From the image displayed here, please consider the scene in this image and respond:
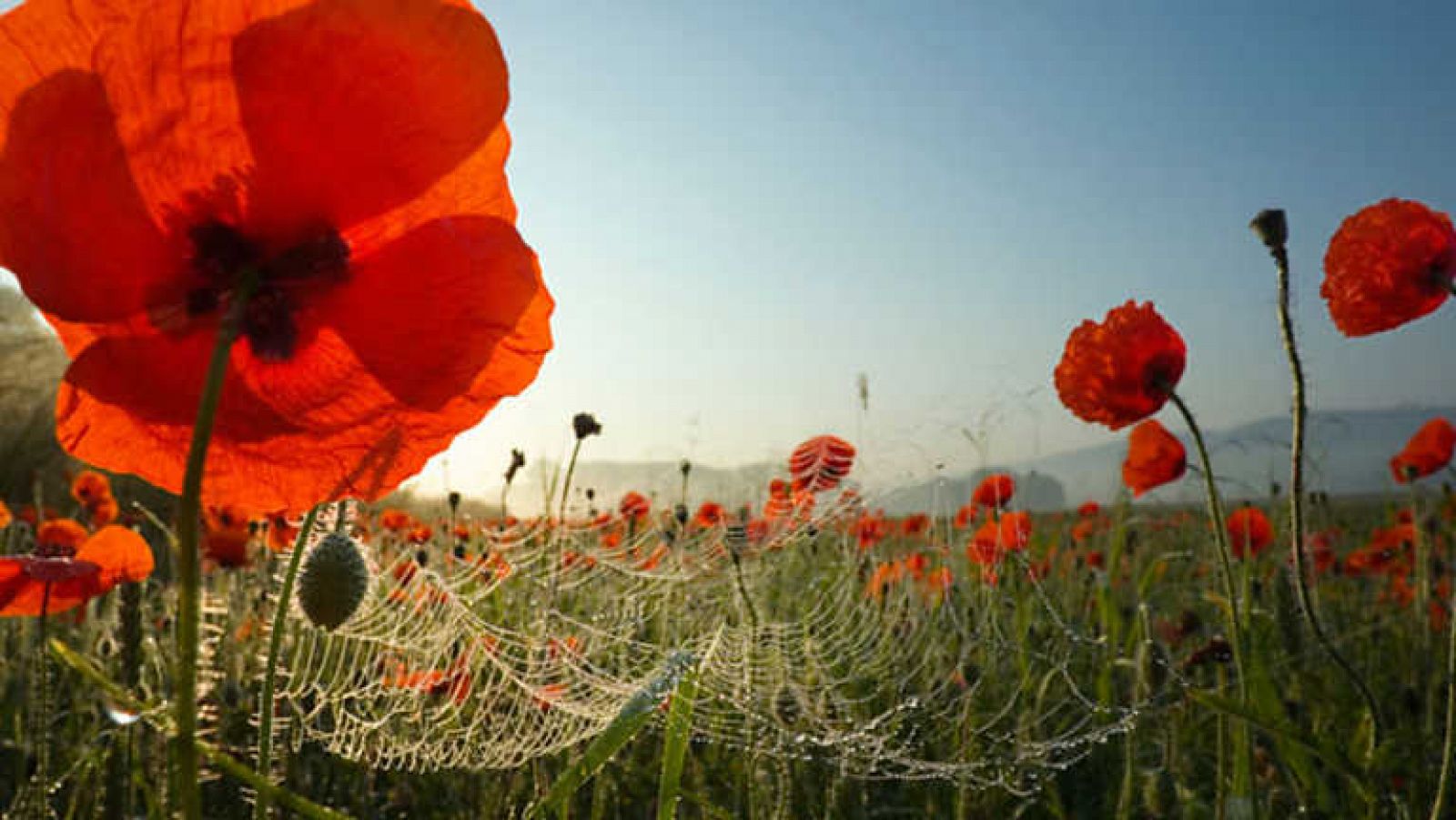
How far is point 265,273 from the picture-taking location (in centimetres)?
53

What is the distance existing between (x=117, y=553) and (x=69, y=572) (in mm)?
183

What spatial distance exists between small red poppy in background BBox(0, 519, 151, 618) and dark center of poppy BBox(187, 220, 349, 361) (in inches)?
32.0

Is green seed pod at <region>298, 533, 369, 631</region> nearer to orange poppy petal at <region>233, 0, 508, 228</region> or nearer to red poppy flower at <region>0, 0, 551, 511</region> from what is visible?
red poppy flower at <region>0, 0, 551, 511</region>

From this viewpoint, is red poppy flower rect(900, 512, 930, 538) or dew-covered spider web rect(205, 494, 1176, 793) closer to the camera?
dew-covered spider web rect(205, 494, 1176, 793)

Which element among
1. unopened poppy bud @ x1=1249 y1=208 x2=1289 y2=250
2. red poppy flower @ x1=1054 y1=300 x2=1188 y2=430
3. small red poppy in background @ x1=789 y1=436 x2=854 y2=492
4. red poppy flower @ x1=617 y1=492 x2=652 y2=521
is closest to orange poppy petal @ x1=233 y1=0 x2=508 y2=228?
unopened poppy bud @ x1=1249 y1=208 x2=1289 y2=250

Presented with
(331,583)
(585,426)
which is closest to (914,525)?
(585,426)

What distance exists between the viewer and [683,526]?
253 centimetres

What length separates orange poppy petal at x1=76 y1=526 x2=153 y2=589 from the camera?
4.32 ft

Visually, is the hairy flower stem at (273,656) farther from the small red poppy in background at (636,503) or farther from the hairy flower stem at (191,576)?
the small red poppy in background at (636,503)

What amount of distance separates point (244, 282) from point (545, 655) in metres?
1.54

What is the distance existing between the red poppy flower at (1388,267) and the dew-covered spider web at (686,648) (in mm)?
697

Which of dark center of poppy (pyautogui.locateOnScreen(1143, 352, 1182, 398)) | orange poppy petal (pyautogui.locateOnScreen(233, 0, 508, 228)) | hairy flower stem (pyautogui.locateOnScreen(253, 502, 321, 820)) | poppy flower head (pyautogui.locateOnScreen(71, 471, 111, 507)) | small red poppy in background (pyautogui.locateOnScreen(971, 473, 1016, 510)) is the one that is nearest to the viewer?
orange poppy petal (pyautogui.locateOnScreen(233, 0, 508, 228))

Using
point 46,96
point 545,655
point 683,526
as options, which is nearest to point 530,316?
point 46,96

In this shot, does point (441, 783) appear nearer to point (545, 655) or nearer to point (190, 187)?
point (545, 655)
